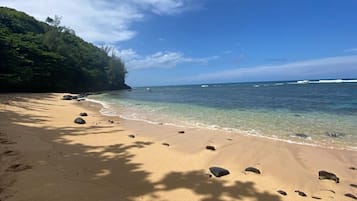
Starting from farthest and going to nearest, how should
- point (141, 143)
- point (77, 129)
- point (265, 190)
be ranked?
point (77, 129)
point (141, 143)
point (265, 190)

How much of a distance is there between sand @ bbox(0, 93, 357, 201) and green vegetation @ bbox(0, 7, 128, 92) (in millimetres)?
24717

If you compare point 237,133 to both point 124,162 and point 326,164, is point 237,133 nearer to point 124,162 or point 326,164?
point 326,164

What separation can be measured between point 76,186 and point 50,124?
24.3ft

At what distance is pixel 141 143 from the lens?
8.41 meters

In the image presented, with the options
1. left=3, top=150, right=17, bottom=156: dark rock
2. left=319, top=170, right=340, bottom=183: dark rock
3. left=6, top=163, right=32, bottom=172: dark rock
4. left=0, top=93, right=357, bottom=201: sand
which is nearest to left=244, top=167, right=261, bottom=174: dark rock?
left=0, top=93, right=357, bottom=201: sand

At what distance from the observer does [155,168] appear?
585 centimetres

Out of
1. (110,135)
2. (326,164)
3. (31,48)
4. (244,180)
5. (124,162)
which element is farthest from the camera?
(31,48)

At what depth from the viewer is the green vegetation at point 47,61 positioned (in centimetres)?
2978

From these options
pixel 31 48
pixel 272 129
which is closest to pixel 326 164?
pixel 272 129

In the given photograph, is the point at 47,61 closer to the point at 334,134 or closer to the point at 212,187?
the point at 334,134

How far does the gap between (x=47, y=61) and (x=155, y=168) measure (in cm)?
3741

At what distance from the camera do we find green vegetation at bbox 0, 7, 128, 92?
29781 millimetres

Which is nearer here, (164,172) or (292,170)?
(164,172)

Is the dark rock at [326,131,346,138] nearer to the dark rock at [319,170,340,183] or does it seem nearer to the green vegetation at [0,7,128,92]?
the dark rock at [319,170,340,183]
